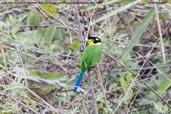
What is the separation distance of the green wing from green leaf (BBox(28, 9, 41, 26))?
2.64 ft

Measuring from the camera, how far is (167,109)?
7.10 ft

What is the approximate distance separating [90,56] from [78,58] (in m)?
0.74

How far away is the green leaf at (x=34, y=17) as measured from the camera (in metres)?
2.59

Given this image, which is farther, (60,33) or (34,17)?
(60,33)

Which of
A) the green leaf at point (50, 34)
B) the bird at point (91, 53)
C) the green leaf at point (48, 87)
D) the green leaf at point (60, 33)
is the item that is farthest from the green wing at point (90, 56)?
the green leaf at point (60, 33)

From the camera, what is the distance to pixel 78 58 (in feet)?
8.45

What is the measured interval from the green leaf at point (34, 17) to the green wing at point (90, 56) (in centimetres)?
80

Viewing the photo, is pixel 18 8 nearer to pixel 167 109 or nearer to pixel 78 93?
pixel 78 93

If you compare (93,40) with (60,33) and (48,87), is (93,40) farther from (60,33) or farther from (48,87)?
(60,33)

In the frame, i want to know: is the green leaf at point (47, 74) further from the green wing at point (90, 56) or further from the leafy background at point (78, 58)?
the green wing at point (90, 56)

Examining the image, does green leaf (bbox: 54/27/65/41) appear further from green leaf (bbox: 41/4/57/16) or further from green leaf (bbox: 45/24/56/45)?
green leaf (bbox: 41/4/57/16)

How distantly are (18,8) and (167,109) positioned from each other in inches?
41.8

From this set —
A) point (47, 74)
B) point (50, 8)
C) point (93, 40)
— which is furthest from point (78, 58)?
point (93, 40)

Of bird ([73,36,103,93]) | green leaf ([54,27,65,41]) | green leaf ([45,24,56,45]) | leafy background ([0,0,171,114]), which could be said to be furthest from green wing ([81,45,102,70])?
green leaf ([54,27,65,41])
